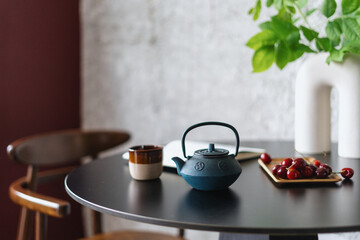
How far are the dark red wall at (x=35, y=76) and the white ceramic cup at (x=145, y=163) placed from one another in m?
1.40

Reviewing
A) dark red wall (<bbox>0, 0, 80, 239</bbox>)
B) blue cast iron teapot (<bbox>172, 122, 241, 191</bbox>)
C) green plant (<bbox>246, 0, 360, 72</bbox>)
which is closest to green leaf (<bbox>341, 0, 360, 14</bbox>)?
green plant (<bbox>246, 0, 360, 72</bbox>)

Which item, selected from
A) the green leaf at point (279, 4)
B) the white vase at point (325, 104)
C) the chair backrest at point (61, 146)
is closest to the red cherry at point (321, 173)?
the white vase at point (325, 104)

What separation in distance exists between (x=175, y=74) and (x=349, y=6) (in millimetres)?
1150

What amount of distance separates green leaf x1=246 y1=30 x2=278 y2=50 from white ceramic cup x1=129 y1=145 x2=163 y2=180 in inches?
17.3

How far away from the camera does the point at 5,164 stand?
2.18 metres

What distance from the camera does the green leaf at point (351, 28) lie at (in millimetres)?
1133

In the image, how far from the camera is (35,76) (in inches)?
91.7

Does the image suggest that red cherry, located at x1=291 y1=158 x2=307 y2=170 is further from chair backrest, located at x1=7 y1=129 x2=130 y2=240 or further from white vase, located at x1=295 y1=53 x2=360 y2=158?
chair backrest, located at x1=7 y1=129 x2=130 y2=240

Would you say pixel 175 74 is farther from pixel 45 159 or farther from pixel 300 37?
pixel 300 37

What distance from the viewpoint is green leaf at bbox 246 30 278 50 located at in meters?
1.21

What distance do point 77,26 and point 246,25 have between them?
3.65 ft

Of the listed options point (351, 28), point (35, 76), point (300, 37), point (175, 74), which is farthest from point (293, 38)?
point (35, 76)

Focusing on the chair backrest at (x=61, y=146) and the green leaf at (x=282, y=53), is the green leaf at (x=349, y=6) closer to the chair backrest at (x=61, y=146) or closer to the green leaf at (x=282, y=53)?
the green leaf at (x=282, y=53)

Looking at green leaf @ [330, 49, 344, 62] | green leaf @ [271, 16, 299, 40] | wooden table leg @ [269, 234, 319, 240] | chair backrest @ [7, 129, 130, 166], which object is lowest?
wooden table leg @ [269, 234, 319, 240]
